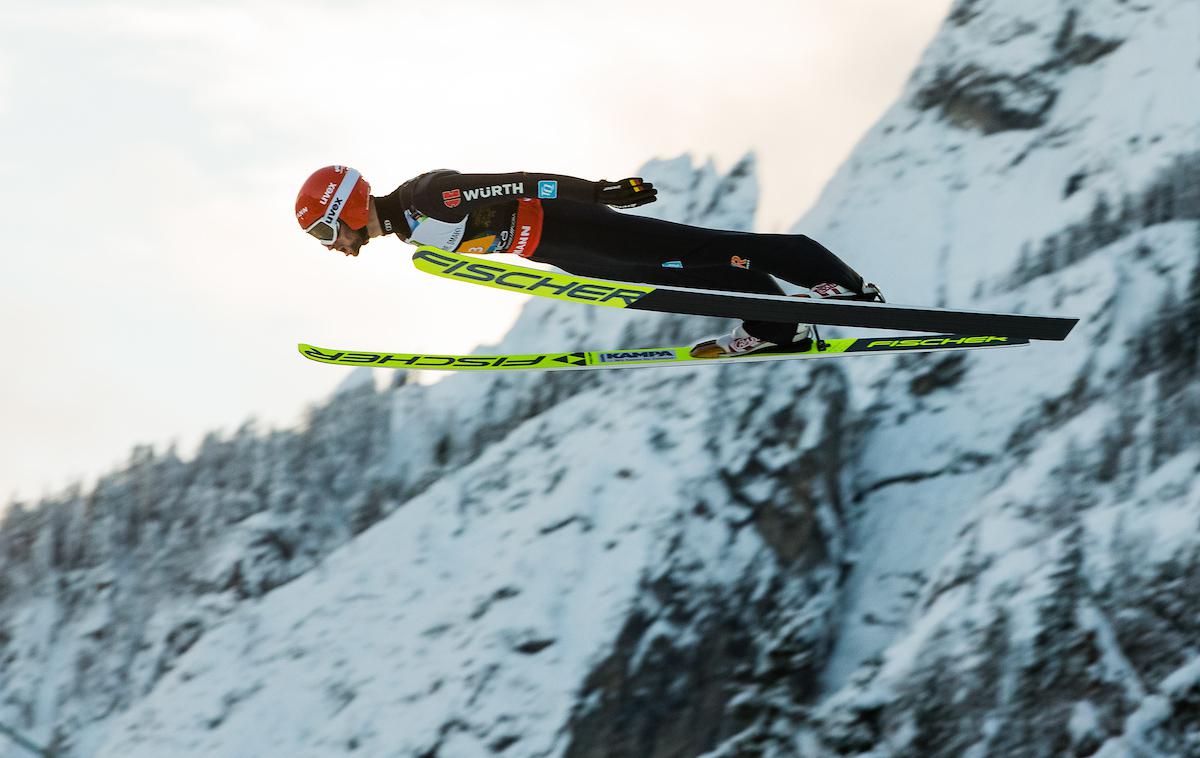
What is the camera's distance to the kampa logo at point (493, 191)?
10461 mm

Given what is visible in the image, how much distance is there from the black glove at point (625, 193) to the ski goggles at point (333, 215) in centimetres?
192

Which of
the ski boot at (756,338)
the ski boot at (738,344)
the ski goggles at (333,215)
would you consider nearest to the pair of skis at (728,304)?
the ski boot at (756,338)

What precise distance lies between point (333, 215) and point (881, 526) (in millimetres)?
23345

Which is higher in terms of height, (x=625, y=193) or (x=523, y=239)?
(x=625, y=193)

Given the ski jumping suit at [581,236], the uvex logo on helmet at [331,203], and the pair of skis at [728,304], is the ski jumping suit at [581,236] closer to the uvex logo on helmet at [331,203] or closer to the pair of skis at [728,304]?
→ the uvex logo on helmet at [331,203]

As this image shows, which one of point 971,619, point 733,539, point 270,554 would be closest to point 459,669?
point 733,539

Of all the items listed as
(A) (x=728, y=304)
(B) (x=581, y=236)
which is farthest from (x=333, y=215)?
(A) (x=728, y=304)

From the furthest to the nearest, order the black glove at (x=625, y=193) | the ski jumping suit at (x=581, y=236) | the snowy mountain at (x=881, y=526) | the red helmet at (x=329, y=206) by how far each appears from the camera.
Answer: the snowy mountain at (x=881, y=526), the red helmet at (x=329, y=206), the ski jumping suit at (x=581, y=236), the black glove at (x=625, y=193)

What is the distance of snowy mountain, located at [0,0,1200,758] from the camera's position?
73.7 feet

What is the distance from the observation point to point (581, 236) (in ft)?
35.3

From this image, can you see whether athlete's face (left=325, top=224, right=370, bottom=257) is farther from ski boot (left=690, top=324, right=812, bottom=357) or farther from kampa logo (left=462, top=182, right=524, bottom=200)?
ski boot (left=690, top=324, right=812, bottom=357)

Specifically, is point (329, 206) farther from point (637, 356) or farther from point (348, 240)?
point (637, 356)

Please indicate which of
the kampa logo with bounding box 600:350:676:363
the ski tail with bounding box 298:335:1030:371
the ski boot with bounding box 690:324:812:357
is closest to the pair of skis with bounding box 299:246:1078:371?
the ski tail with bounding box 298:335:1030:371

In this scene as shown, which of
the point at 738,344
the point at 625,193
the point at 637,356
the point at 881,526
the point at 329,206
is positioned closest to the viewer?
the point at 625,193
